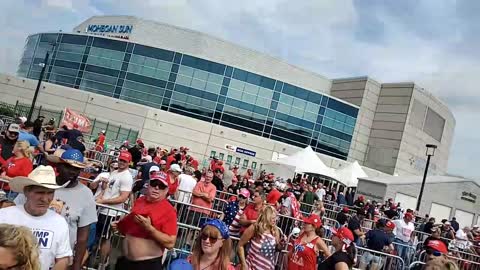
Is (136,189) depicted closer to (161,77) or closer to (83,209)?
(83,209)

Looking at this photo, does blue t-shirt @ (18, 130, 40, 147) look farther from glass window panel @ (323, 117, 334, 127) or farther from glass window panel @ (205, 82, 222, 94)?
glass window panel @ (323, 117, 334, 127)

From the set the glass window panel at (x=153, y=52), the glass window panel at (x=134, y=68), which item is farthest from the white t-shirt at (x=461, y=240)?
the glass window panel at (x=134, y=68)

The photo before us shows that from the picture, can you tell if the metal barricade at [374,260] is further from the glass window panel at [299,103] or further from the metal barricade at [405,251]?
the glass window panel at [299,103]

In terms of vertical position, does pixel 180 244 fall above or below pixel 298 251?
below

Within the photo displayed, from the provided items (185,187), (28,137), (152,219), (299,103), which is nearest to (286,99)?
(299,103)

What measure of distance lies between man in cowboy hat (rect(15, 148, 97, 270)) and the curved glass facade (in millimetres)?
44975

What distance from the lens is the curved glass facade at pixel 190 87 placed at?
161ft

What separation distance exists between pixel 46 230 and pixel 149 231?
108cm

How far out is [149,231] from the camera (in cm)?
416

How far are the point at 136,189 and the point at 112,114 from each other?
38.6 meters

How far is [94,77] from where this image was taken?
4969 cm

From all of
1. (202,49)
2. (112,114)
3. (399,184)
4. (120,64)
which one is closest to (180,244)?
(399,184)

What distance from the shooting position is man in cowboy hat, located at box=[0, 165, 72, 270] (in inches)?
126

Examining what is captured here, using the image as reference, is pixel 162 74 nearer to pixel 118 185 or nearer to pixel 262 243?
pixel 118 185
